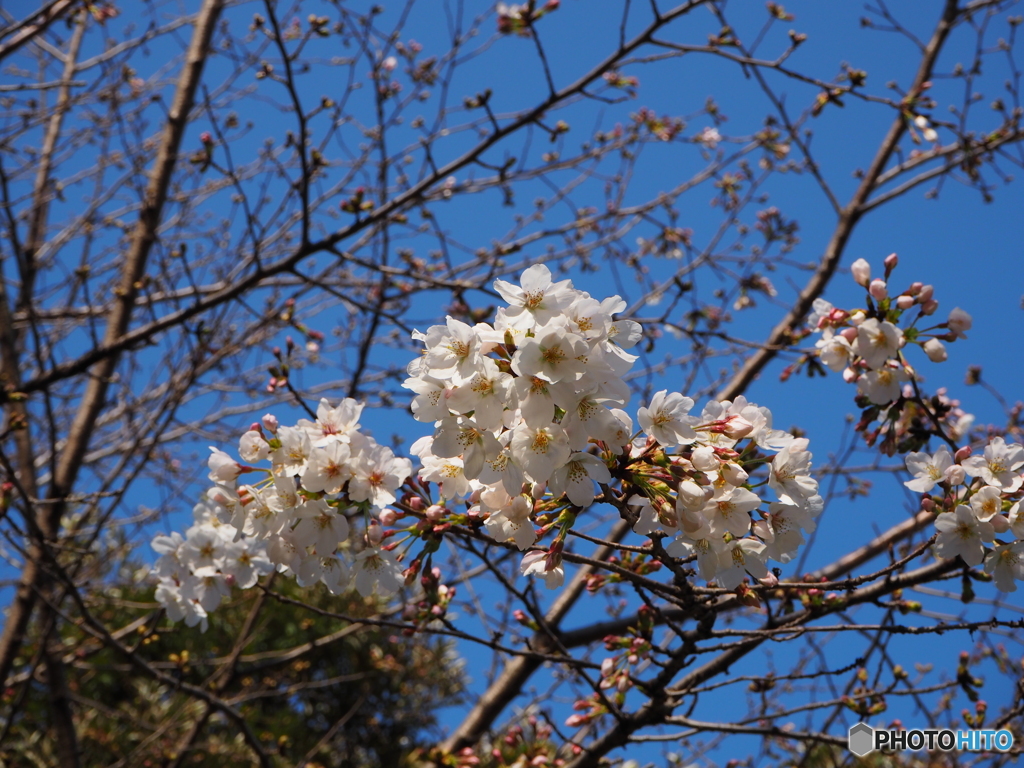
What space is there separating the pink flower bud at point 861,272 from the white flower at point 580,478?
1149mm

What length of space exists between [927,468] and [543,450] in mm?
1167

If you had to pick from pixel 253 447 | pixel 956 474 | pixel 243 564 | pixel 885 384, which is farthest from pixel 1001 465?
pixel 243 564

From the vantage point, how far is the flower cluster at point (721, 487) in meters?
1.36

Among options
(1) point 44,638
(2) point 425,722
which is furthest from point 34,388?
(2) point 425,722

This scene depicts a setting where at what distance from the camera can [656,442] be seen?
143 cm

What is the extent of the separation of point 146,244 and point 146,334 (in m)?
0.99

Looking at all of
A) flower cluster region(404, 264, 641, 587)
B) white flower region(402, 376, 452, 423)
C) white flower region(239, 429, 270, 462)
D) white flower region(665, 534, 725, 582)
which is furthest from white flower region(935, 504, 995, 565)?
white flower region(239, 429, 270, 462)

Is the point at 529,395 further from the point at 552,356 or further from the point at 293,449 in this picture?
the point at 293,449

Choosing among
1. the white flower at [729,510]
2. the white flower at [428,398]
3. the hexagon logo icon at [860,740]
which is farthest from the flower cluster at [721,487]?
the hexagon logo icon at [860,740]

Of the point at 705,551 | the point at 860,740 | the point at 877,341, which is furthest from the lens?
the point at 860,740

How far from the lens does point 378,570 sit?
168 cm

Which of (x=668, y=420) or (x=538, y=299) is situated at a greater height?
(x=538, y=299)

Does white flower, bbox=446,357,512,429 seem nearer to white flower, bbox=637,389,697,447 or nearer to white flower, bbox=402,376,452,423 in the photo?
white flower, bbox=402,376,452,423

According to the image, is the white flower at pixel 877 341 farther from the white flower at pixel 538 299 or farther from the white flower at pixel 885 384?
the white flower at pixel 538 299
